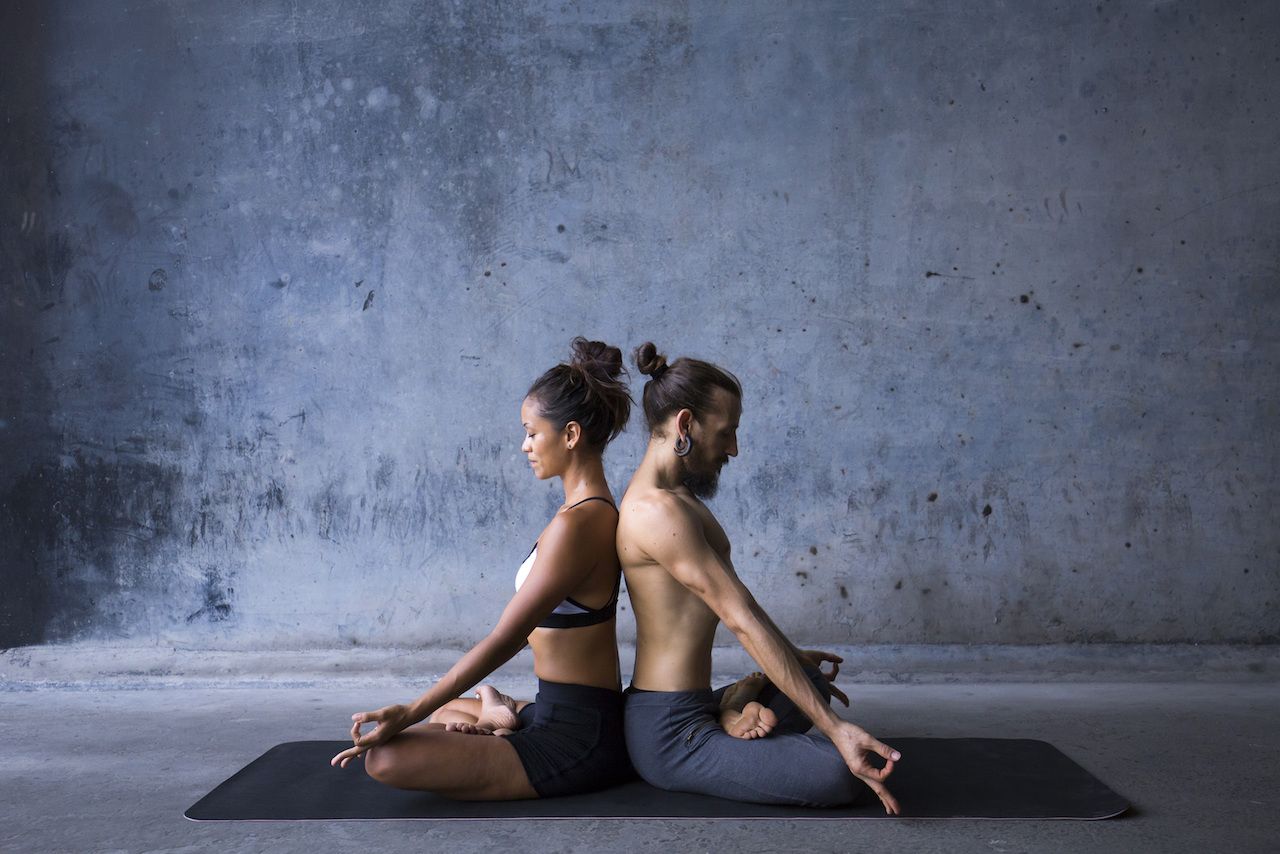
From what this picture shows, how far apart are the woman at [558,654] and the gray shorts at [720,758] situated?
99 millimetres

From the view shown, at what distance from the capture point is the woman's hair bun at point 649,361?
2.69 metres

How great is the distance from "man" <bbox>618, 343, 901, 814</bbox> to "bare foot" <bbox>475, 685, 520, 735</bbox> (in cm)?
31

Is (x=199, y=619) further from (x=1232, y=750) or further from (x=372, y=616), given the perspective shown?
(x=1232, y=750)

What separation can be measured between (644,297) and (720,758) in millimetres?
2255

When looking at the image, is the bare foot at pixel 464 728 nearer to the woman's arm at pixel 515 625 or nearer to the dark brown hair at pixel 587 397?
the woman's arm at pixel 515 625

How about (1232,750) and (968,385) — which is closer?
(1232,750)

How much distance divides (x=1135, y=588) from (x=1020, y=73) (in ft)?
6.99

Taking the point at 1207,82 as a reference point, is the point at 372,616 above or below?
below

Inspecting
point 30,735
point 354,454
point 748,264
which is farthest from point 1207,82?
point 30,735

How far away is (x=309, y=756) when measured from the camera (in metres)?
3.20

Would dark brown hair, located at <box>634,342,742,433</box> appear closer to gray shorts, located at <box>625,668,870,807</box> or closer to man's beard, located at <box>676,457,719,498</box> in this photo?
man's beard, located at <box>676,457,719,498</box>

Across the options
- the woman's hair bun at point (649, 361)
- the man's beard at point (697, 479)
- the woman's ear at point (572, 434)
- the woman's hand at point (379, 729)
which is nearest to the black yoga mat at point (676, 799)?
the woman's hand at point (379, 729)

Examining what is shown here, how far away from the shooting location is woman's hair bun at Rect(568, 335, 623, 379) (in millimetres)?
2836

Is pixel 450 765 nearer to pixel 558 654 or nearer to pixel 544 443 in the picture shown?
pixel 558 654
